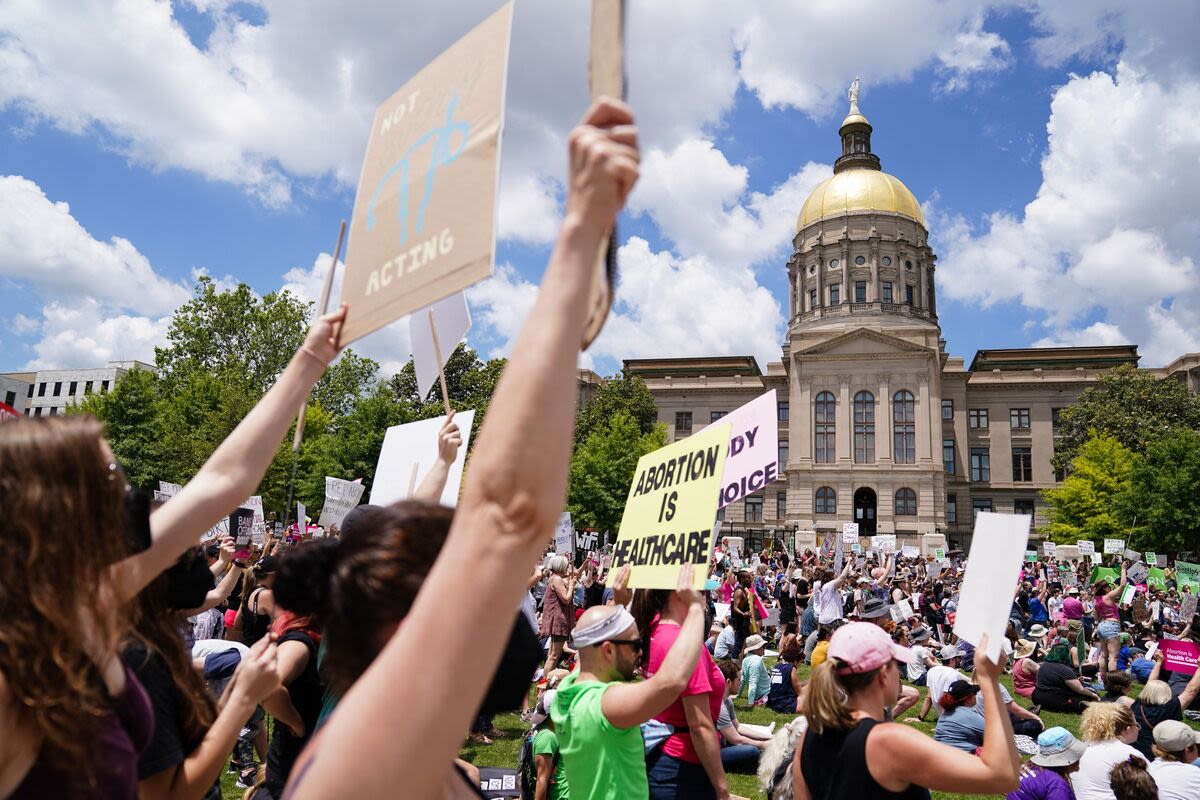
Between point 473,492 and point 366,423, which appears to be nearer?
point 473,492

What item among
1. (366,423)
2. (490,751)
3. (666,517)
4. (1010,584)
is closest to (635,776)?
(666,517)

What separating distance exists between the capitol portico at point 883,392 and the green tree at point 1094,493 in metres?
9.33

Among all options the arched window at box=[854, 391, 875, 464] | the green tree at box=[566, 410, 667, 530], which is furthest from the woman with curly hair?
the arched window at box=[854, 391, 875, 464]

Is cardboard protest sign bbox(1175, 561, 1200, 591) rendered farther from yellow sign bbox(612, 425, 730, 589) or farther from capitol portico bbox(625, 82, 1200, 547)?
capitol portico bbox(625, 82, 1200, 547)

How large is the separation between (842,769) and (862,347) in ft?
198

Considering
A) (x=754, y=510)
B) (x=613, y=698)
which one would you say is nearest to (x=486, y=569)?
(x=613, y=698)

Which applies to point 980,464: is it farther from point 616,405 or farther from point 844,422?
point 616,405

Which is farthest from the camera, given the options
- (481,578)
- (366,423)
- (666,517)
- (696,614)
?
(366,423)

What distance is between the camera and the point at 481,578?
891mm

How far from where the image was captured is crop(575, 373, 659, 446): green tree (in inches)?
2312

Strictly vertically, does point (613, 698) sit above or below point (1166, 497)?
below

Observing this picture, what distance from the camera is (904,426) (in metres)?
59.6

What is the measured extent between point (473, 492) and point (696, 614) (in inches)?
95.1

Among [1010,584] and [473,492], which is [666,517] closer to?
[1010,584]
